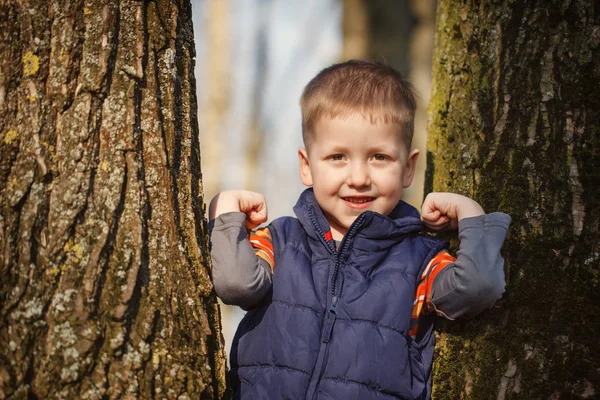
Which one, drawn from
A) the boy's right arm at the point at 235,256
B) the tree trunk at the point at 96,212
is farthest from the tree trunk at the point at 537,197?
the tree trunk at the point at 96,212

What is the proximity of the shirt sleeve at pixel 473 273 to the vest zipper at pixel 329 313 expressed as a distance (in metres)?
0.40

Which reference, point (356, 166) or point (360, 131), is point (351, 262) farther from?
point (360, 131)

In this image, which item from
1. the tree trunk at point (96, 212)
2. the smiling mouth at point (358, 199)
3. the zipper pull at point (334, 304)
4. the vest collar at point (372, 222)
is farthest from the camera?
the smiling mouth at point (358, 199)

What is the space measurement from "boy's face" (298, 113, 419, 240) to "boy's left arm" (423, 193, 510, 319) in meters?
0.33

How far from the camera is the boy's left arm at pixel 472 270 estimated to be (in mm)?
2121

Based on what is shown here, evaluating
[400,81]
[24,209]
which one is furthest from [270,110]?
[24,209]

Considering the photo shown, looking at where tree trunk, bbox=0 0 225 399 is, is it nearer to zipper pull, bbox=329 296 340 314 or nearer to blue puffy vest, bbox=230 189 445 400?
blue puffy vest, bbox=230 189 445 400

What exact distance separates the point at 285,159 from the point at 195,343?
59.8 feet

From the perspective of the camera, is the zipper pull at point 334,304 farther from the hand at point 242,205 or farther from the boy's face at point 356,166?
the hand at point 242,205

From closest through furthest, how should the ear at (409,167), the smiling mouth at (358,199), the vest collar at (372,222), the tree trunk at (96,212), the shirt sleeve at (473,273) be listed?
the tree trunk at (96,212)
the shirt sleeve at (473,273)
the vest collar at (372,222)
the smiling mouth at (358,199)
the ear at (409,167)

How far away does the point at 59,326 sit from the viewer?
5.69ft

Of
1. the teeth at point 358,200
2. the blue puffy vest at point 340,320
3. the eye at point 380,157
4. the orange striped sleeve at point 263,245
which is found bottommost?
the blue puffy vest at point 340,320

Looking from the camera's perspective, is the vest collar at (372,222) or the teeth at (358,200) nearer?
the vest collar at (372,222)

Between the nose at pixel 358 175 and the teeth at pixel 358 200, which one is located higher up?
the nose at pixel 358 175
